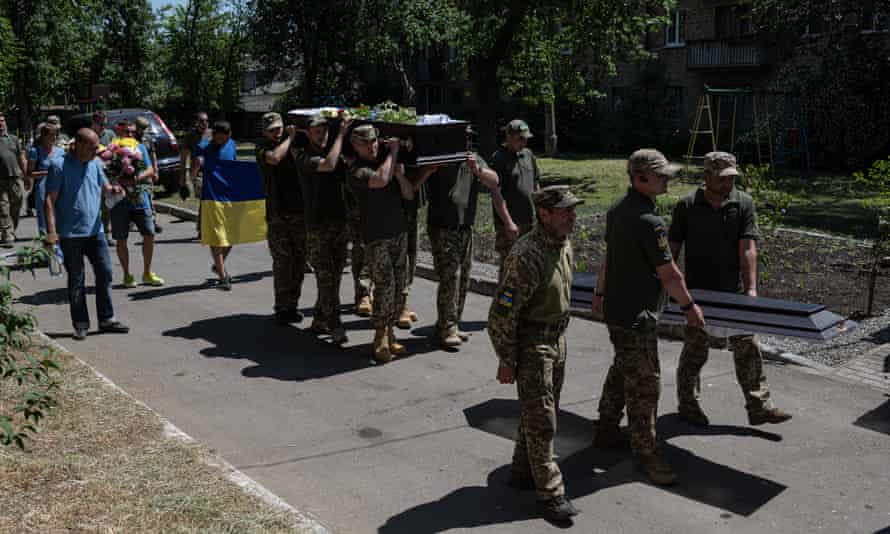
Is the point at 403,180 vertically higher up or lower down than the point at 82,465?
higher up

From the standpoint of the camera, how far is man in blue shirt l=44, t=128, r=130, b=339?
807 centimetres

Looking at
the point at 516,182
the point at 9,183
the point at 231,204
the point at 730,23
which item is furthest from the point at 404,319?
the point at 730,23

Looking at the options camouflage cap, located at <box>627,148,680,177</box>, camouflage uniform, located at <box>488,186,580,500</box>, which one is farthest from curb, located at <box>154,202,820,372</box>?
camouflage uniform, located at <box>488,186,580,500</box>

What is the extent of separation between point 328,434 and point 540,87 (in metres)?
18.6

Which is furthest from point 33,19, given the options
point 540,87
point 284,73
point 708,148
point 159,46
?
point 708,148

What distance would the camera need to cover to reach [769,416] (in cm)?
598

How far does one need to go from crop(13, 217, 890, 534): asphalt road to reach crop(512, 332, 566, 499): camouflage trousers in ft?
0.81

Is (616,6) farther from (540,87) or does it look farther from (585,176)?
(585,176)

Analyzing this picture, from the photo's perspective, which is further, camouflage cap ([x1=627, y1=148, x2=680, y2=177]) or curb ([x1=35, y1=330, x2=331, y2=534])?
camouflage cap ([x1=627, y1=148, x2=680, y2=177])

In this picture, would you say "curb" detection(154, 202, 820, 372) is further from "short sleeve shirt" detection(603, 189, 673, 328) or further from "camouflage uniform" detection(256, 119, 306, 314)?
"short sleeve shirt" detection(603, 189, 673, 328)

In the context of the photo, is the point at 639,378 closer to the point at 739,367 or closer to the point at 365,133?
the point at 739,367

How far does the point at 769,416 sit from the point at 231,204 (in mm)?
6550

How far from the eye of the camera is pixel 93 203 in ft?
27.0

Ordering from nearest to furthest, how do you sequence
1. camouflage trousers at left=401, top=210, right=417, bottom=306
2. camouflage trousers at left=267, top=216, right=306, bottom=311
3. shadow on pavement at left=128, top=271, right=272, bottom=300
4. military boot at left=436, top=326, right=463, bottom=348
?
military boot at left=436, top=326, right=463, bottom=348
camouflage trousers at left=401, top=210, right=417, bottom=306
camouflage trousers at left=267, top=216, right=306, bottom=311
shadow on pavement at left=128, top=271, right=272, bottom=300
